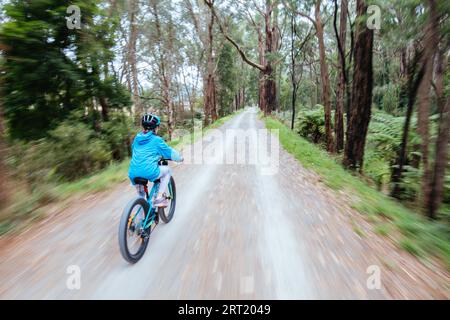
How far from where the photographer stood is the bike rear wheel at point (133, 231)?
117 inches

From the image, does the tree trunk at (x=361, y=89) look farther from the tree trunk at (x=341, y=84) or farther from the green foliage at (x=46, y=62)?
the green foliage at (x=46, y=62)

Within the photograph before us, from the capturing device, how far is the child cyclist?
12.0 ft

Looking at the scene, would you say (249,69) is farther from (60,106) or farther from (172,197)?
(172,197)

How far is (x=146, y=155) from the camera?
3.71 metres

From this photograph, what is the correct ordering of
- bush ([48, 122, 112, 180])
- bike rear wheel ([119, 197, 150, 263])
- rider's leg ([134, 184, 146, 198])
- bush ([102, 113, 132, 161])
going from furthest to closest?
bush ([102, 113, 132, 161]) < bush ([48, 122, 112, 180]) < rider's leg ([134, 184, 146, 198]) < bike rear wheel ([119, 197, 150, 263])

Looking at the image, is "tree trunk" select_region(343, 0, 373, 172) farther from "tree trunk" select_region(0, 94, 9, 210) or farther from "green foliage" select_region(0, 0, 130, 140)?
"green foliage" select_region(0, 0, 130, 140)

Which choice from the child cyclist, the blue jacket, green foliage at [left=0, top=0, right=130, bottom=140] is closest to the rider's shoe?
the child cyclist

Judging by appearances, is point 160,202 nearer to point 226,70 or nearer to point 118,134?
point 118,134

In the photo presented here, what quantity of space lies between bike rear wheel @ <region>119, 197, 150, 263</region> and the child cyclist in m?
0.39

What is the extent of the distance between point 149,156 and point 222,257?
1.85 metres

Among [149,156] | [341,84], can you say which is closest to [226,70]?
[341,84]

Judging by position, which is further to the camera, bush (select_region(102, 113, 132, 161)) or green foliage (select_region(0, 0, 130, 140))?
bush (select_region(102, 113, 132, 161))
